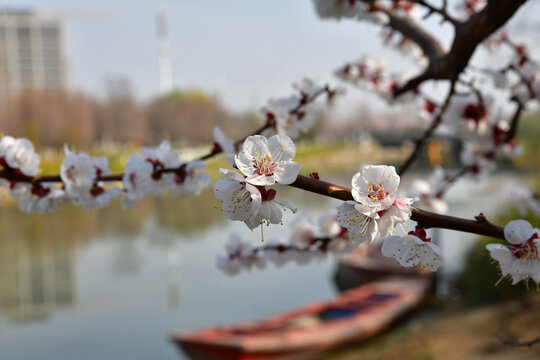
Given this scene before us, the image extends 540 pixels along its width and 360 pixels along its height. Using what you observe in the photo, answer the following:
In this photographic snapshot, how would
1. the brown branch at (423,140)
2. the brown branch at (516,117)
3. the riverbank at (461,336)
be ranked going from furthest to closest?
the riverbank at (461,336)
the brown branch at (516,117)
the brown branch at (423,140)

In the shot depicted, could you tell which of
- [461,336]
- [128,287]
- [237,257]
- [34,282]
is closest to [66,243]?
[34,282]

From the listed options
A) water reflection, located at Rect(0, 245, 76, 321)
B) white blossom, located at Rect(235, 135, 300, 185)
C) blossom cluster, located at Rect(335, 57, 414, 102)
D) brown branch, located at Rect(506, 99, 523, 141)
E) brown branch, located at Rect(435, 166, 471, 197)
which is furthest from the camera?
water reflection, located at Rect(0, 245, 76, 321)

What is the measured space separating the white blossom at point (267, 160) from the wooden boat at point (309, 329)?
145 inches

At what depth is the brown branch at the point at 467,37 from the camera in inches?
42.3

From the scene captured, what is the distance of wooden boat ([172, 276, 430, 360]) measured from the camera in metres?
4.07

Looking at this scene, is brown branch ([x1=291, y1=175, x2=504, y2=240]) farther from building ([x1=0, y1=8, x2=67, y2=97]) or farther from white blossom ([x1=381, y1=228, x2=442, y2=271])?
building ([x1=0, y1=8, x2=67, y2=97])

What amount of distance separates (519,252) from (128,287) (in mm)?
8107

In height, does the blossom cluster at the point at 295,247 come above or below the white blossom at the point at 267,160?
below

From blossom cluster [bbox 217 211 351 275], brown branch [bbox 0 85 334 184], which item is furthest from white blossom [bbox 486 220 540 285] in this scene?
blossom cluster [bbox 217 211 351 275]

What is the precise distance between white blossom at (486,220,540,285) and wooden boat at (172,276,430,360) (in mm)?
3547

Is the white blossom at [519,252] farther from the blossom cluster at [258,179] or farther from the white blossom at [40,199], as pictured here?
the white blossom at [40,199]

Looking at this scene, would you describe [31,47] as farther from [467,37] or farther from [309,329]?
[467,37]

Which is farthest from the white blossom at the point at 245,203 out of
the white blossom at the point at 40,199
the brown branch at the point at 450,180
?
the brown branch at the point at 450,180

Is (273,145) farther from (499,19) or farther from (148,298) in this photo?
(148,298)
